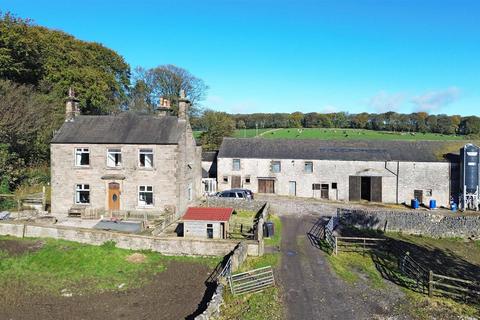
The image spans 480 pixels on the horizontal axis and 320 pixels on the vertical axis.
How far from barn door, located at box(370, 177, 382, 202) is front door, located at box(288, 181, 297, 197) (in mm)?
7804

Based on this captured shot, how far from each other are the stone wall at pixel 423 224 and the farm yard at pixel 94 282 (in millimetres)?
14758

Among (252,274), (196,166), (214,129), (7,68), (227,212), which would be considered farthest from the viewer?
(214,129)

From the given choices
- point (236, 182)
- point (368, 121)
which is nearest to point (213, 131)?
point (236, 182)

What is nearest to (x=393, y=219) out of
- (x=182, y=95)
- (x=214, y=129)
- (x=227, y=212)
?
(x=227, y=212)

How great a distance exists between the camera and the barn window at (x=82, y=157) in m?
27.6

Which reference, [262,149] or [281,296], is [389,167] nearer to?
[262,149]

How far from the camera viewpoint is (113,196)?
2730 centimetres

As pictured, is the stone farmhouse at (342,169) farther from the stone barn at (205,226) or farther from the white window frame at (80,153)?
the stone barn at (205,226)

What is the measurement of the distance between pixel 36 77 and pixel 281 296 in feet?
131

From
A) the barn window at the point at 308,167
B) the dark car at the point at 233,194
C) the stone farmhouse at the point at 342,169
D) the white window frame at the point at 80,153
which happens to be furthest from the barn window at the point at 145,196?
the barn window at the point at 308,167

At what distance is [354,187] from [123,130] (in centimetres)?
2407

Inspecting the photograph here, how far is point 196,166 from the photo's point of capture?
3225cm

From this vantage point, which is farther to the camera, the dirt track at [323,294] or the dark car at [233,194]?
the dark car at [233,194]

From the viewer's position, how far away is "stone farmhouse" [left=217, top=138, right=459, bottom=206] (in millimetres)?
37656
